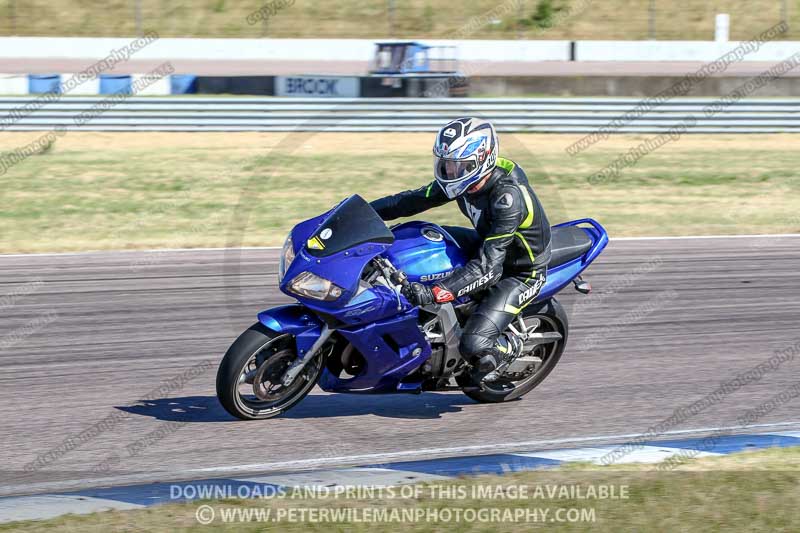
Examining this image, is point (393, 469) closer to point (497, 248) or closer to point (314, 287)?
point (314, 287)

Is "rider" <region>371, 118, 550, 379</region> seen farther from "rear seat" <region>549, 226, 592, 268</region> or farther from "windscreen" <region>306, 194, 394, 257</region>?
"windscreen" <region>306, 194, 394, 257</region>

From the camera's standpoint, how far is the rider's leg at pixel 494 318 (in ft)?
20.7

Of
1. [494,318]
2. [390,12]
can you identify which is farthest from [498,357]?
[390,12]

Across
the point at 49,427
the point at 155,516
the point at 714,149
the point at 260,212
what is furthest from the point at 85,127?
the point at 155,516

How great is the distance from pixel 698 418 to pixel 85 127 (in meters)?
15.6

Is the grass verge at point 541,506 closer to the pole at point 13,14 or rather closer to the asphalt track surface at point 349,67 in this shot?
the asphalt track surface at point 349,67

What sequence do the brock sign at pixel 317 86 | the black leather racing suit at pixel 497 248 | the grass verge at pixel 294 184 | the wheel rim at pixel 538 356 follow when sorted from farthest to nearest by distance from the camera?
the brock sign at pixel 317 86 < the grass verge at pixel 294 184 < the wheel rim at pixel 538 356 < the black leather racing suit at pixel 497 248

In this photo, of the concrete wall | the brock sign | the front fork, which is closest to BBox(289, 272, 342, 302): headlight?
the front fork

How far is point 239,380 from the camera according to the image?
5934 millimetres

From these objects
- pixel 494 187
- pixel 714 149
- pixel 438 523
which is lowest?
pixel 714 149

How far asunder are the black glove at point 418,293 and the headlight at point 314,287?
0.40 meters

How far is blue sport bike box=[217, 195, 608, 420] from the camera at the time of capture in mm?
5867

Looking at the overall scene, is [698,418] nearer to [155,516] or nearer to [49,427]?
[155,516]

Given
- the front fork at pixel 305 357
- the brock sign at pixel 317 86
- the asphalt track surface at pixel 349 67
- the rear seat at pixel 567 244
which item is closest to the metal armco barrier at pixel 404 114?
the brock sign at pixel 317 86
